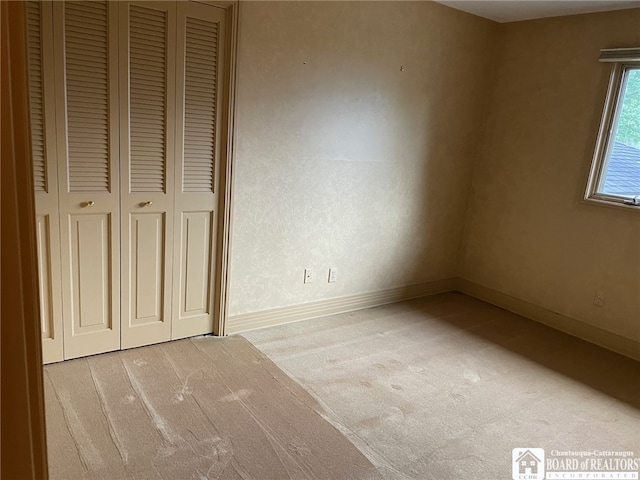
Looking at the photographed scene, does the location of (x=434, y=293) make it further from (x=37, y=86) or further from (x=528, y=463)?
(x=37, y=86)

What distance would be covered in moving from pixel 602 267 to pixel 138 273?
322cm

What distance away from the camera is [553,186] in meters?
3.70

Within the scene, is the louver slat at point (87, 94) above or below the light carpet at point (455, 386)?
above

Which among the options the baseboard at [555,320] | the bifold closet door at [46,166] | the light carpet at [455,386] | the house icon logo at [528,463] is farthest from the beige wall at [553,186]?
the bifold closet door at [46,166]

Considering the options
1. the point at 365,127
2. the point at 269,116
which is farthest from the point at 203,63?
the point at 365,127

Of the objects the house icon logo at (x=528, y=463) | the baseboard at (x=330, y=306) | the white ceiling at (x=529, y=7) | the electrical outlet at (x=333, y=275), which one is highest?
the white ceiling at (x=529, y=7)

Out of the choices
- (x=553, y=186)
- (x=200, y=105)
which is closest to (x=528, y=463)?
(x=553, y=186)

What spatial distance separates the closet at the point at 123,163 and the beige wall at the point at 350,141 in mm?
242

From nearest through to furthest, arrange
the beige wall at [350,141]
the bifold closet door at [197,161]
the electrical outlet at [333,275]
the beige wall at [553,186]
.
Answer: the bifold closet door at [197,161], the beige wall at [350,141], the beige wall at [553,186], the electrical outlet at [333,275]

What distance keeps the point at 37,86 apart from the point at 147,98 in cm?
52

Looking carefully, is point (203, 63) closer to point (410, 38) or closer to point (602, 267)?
point (410, 38)

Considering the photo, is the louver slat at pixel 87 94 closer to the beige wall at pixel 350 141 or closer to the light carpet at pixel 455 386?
the beige wall at pixel 350 141

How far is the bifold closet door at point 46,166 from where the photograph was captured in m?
2.21

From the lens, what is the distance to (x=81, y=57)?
234 centimetres
